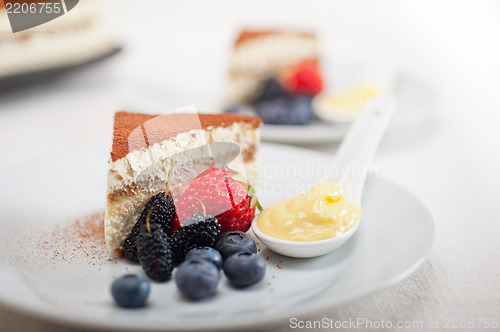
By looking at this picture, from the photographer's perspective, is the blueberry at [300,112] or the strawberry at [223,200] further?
the blueberry at [300,112]

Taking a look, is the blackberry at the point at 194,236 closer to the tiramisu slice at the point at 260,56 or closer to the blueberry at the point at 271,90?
the blueberry at the point at 271,90

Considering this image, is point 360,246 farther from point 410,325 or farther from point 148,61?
point 148,61

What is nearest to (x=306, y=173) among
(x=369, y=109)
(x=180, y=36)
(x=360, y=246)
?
(x=369, y=109)

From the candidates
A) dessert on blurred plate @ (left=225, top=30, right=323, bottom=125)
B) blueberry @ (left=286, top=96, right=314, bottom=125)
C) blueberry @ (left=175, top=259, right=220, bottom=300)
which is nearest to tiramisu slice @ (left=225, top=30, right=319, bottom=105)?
dessert on blurred plate @ (left=225, top=30, right=323, bottom=125)

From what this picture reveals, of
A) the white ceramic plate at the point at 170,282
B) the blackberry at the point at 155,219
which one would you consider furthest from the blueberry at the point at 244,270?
the blackberry at the point at 155,219

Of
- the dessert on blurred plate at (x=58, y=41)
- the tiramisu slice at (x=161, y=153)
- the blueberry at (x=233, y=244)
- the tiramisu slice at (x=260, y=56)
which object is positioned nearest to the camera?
the blueberry at (x=233, y=244)

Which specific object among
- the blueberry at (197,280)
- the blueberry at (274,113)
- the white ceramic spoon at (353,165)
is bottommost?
the blueberry at (274,113)
